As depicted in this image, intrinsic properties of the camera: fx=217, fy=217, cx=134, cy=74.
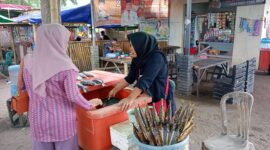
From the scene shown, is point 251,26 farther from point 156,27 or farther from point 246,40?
point 156,27

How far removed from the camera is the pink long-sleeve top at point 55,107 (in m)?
1.50

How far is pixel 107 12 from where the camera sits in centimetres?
599

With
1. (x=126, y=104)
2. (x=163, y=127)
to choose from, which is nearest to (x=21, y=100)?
(x=126, y=104)

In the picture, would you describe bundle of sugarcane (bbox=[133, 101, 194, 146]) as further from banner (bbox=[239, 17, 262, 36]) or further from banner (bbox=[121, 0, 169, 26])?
banner (bbox=[239, 17, 262, 36])

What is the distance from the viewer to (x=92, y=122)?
5.95ft

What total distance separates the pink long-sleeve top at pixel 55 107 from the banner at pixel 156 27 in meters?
5.53

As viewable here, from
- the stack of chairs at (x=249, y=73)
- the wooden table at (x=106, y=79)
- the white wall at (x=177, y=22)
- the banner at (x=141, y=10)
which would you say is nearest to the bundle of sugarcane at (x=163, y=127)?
the wooden table at (x=106, y=79)

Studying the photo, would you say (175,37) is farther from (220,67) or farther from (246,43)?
(220,67)

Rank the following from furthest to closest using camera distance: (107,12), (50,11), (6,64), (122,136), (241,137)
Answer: (6,64), (107,12), (50,11), (241,137), (122,136)

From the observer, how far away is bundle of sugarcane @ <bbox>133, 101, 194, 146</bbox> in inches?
54.8

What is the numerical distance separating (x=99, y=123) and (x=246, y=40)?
694 centimetres

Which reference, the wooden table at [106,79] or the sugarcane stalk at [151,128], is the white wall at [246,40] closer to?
the wooden table at [106,79]

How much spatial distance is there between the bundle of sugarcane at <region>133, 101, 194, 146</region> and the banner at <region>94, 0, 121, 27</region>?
4.78 meters

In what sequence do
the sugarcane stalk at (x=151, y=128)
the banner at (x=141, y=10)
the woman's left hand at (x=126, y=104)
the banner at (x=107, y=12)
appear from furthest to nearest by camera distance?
the banner at (x=141, y=10) → the banner at (x=107, y=12) → the woman's left hand at (x=126, y=104) → the sugarcane stalk at (x=151, y=128)
